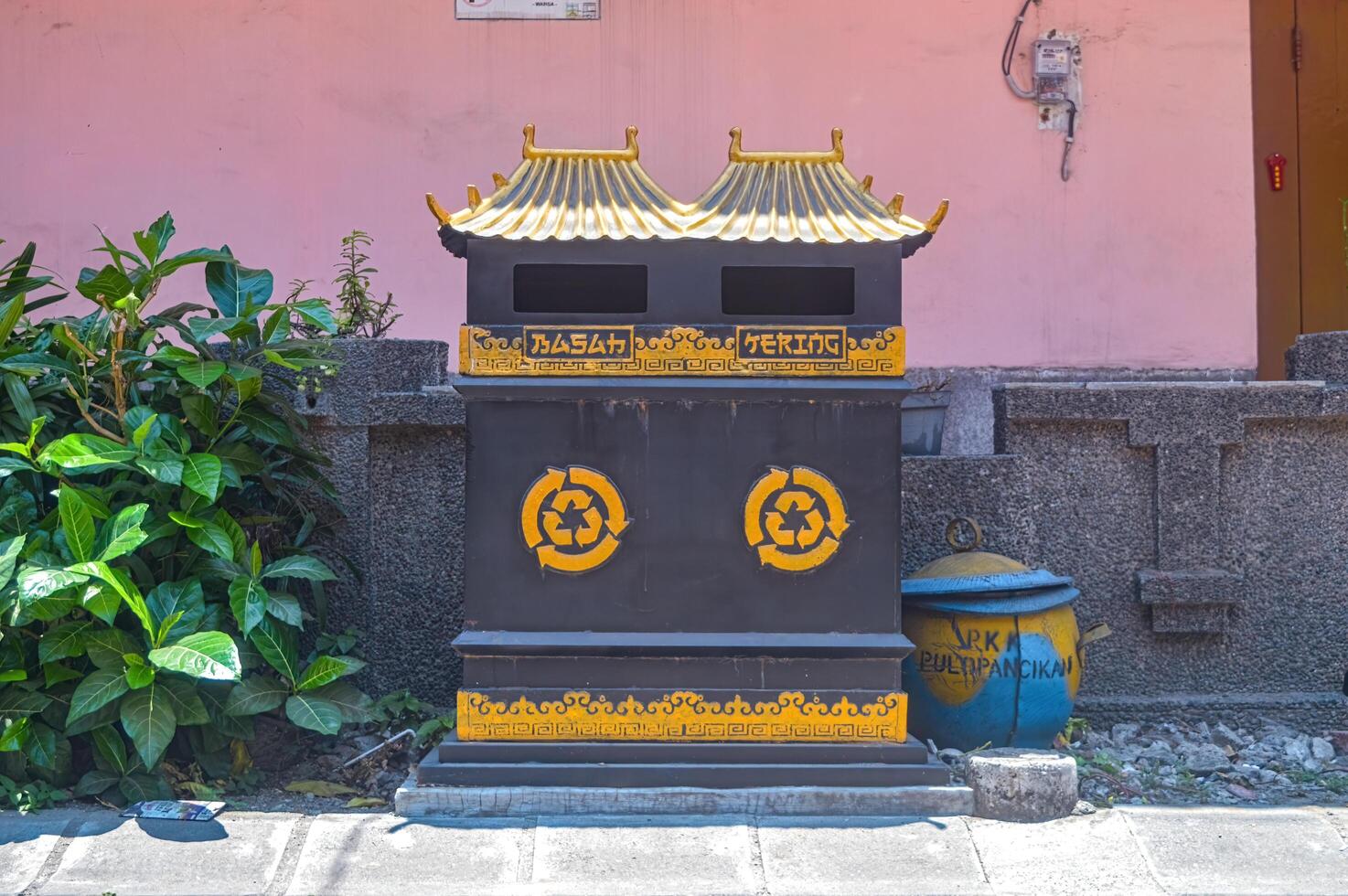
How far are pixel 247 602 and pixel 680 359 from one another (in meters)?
1.75

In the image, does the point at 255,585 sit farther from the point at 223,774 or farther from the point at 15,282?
the point at 15,282

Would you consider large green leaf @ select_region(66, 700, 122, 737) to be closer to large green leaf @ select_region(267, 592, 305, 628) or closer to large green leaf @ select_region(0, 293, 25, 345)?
large green leaf @ select_region(267, 592, 305, 628)

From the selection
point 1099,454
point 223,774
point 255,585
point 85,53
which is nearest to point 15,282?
point 255,585

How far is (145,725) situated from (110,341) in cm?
149

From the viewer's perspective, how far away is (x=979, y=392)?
736 cm

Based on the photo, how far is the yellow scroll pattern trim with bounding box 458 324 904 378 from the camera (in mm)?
4617

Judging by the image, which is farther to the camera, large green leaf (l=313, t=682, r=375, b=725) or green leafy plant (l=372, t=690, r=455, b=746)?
green leafy plant (l=372, t=690, r=455, b=746)

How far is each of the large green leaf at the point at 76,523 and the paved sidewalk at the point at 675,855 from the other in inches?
35.1

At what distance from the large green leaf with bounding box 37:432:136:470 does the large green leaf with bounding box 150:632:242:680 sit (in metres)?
0.67

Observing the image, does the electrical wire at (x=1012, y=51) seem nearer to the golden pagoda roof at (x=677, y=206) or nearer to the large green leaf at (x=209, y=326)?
the golden pagoda roof at (x=677, y=206)

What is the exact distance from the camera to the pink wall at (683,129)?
7316mm

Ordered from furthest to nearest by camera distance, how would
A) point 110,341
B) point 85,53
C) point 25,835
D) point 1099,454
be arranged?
point 85,53, point 1099,454, point 110,341, point 25,835

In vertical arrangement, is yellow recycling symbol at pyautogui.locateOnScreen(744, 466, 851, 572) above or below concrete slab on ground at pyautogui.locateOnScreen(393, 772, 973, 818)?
above

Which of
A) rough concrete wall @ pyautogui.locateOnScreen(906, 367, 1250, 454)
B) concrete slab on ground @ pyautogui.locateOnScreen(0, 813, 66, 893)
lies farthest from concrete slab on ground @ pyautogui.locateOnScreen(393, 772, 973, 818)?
rough concrete wall @ pyautogui.locateOnScreen(906, 367, 1250, 454)
